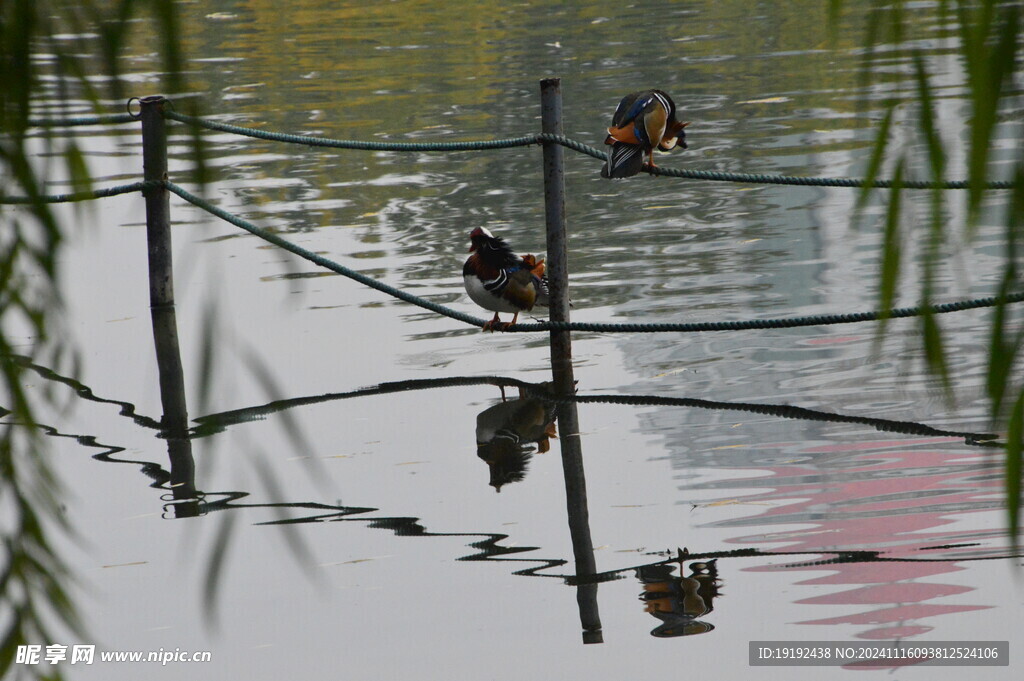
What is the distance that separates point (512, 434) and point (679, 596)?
150cm

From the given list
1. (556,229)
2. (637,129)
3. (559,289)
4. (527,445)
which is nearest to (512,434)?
(527,445)

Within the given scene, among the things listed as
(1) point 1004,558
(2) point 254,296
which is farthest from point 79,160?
(2) point 254,296

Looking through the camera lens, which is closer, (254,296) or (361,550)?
(361,550)

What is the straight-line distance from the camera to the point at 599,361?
5.61 m

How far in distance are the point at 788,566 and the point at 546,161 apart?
7.66 feet

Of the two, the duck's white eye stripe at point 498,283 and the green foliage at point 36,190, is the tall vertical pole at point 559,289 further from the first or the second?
the green foliage at point 36,190

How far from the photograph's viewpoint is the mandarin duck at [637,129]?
5.18 meters

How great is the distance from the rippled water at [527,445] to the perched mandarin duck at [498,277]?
0.35m

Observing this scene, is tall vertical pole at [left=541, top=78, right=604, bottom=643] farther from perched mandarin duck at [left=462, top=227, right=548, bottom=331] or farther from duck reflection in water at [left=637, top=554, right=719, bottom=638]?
duck reflection in water at [left=637, top=554, right=719, bottom=638]

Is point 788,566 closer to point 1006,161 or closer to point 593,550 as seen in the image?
point 593,550

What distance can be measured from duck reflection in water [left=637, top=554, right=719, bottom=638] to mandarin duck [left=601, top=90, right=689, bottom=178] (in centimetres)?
217

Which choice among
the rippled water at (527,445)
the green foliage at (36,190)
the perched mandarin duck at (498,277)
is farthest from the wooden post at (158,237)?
the green foliage at (36,190)

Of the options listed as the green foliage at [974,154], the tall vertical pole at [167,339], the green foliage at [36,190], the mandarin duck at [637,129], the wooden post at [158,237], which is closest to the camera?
the green foliage at [974,154]

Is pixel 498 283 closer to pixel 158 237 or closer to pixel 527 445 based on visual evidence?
pixel 527 445
